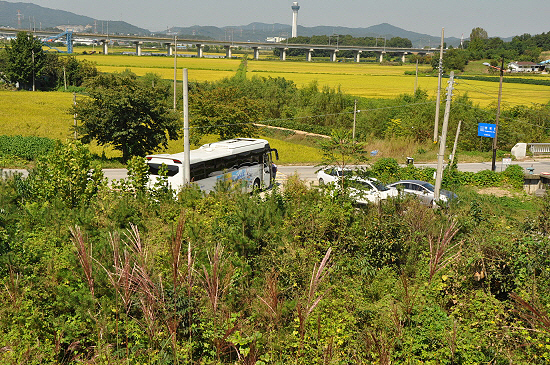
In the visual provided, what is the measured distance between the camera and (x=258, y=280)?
966cm

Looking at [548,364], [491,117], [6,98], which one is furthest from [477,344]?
[6,98]

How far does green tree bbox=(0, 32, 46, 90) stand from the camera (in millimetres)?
68938

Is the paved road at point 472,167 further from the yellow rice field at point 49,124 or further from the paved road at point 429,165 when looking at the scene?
the yellow rice field at point 49,124

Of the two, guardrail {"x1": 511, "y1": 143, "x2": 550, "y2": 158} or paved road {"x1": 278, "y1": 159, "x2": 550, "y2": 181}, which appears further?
guardrail {"x1": 511, "y1": 143, "x2": 550, "y2": 158}

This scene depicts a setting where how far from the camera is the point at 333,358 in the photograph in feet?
23.6

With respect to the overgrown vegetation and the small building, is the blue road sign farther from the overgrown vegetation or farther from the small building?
the small building

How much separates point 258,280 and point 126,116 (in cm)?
2092

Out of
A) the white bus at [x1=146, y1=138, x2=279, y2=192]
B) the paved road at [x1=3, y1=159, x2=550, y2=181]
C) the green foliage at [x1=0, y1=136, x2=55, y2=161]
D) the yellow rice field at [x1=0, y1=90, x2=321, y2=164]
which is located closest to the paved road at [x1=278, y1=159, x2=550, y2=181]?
the paved road at [x1=3, y1=159, x2=550, y2=181]

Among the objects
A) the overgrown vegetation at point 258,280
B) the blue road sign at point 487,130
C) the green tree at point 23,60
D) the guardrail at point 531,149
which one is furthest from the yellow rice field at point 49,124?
the overgrown vegetation at point 258,280

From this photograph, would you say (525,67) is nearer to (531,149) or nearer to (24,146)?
(531,149)

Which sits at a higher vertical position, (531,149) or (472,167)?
(531,149)

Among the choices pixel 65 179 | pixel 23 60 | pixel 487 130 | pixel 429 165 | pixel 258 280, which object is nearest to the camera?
pixel 258 280

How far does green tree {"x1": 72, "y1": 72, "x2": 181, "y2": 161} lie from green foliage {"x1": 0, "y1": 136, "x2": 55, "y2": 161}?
13.2 ft

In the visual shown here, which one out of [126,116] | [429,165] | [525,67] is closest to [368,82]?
[525,67]
